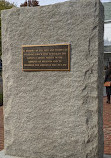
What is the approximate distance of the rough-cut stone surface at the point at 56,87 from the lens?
344cm

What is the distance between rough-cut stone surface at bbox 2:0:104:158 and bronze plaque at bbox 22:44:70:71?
8 cm

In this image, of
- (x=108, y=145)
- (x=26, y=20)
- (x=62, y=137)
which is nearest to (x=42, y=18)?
(x=26, y=20)

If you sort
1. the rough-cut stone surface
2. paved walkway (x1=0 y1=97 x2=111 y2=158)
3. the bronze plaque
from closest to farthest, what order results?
the rough-cut stone surface → the bronze plaque → paved walkway (x1=0 y1=97 x2=111 y2=158)

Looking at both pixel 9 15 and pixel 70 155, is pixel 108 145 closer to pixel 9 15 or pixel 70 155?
pixel 70 155

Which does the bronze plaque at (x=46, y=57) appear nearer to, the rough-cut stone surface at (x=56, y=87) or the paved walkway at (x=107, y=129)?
the rough-cut stone surface at (x=56, y=87)

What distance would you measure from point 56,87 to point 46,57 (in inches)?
21.0

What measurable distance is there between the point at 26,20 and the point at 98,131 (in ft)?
7.11

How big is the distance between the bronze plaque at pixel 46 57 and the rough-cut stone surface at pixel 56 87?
8 centimetres

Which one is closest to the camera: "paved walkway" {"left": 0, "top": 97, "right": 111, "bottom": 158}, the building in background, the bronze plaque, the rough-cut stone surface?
the rough-cut stone surface

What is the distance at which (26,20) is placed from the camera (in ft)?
12.3

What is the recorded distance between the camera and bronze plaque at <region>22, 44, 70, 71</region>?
3572 mm

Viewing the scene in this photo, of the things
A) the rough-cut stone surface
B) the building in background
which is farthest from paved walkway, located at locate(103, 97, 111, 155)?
the building in background

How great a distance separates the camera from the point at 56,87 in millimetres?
3637

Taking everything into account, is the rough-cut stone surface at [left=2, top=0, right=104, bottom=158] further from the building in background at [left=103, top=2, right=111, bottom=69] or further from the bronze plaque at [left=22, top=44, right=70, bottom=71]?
the building in background at [left=103, top=2, right=111, bottom=69]
